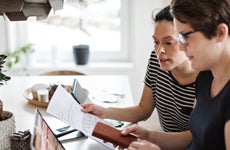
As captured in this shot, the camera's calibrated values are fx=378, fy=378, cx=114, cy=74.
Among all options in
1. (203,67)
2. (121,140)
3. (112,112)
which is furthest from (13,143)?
(203,67)

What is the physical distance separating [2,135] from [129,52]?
2040 millimetres

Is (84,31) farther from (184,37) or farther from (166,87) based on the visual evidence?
(184,37)

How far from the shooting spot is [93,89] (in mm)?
2248

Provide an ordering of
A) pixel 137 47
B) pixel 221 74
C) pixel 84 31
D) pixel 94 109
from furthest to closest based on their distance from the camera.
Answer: pixel 84 31 < pixel 137 47 < pixel 94 109 < pixel 221 74

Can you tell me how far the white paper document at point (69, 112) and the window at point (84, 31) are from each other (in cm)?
173

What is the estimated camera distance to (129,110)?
5.83ft

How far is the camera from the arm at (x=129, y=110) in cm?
164

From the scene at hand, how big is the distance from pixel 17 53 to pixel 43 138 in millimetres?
1978

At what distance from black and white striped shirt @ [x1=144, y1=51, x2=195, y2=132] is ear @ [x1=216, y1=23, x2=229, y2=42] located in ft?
1.88

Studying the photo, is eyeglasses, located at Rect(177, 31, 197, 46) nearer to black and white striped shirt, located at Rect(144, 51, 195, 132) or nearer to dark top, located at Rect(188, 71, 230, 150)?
dark top, located at Rect(188, 71, 230, 150)

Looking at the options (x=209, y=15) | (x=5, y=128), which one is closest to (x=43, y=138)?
(x=5, y=128)

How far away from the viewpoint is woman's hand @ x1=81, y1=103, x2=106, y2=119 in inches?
62.7

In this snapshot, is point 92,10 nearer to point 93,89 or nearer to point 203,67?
point 93,89

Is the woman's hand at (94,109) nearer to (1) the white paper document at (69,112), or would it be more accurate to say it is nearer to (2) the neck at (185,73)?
(1) the white paper document at (69,112)
